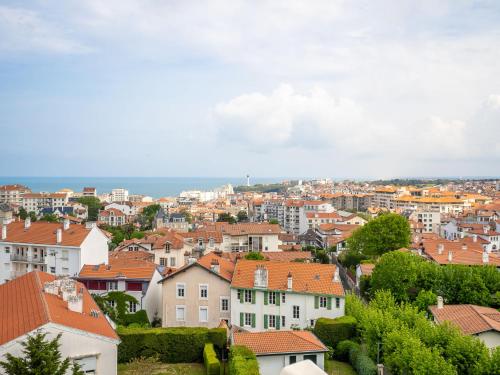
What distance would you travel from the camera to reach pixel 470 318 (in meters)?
31.0

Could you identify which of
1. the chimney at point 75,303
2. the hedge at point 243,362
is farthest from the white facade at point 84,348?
the hedge at point 243,362

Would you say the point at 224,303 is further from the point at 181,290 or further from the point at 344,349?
the point at 344,349

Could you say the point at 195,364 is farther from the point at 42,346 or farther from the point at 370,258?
the point at 370,258

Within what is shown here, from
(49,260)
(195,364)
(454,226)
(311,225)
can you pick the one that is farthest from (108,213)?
(195,364)

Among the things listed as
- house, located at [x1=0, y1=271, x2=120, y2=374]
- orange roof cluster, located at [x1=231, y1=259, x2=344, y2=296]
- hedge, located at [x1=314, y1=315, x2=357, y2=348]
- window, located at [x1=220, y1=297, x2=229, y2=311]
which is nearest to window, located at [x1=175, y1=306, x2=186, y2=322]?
window, located at [x1=220, y1=297, x2=229, y2=311]

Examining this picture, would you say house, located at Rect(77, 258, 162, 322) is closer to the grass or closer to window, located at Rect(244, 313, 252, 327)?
window, located at Rect(244, 313, 252, 327)

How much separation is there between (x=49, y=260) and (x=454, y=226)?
3324 inches

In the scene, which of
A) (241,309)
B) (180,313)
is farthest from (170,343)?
(241,309)

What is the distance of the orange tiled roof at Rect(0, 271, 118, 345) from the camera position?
21234 mm

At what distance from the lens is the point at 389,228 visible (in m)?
63.4

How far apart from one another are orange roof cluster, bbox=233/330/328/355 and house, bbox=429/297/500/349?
8.43 metres

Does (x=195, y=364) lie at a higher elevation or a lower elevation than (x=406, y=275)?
lower

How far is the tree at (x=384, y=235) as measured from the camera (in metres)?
63.0

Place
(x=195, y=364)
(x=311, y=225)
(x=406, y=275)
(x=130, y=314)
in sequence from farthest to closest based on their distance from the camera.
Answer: (x=311, y=225)
(x=406, y=275)
(x=130, y=314)
(x=195, y=364)
